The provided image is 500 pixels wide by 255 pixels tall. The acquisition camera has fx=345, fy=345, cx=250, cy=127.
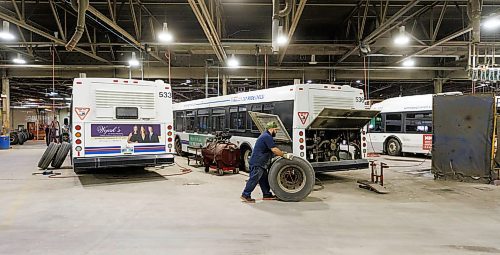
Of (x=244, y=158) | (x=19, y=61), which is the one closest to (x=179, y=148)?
(x=244, y=158)

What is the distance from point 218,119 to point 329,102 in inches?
195

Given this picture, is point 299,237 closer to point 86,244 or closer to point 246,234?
point 246,234

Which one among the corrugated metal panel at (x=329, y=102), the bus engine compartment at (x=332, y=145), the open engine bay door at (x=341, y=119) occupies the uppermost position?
the corrugated metal panel at (x=329, y=102)

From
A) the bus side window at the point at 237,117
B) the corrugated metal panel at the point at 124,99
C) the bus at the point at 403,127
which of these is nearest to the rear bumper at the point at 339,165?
the bus side window at the point at 237,117

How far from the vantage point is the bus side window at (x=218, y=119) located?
12298mm

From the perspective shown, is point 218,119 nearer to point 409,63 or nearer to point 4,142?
point 409,63

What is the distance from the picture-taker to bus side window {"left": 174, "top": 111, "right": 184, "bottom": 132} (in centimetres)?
1594

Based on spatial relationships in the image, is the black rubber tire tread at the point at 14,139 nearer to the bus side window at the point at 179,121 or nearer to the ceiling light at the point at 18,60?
the ceiling light at the point at 18,60

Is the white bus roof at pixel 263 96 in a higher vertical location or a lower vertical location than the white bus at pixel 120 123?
higher

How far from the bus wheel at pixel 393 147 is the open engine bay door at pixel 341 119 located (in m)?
8.03

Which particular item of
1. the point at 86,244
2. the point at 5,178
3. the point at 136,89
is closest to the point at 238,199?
the point at 86,244

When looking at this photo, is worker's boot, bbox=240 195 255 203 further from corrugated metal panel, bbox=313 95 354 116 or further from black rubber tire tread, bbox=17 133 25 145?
black rubber tire tread, bbox=17 133 25 145

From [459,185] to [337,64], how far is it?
12.3 metres

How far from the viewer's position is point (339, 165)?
28.9ft
